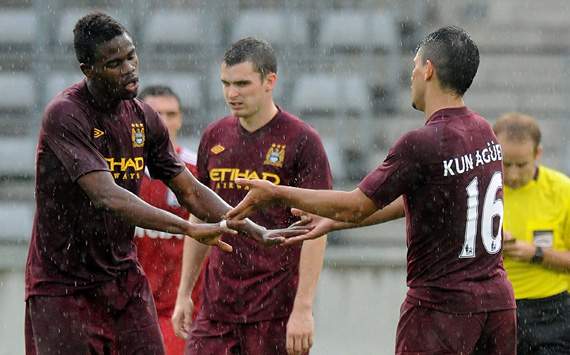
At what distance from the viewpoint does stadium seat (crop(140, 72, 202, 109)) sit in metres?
11.7

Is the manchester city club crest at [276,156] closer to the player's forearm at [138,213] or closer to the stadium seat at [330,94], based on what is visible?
the player's forearm at [138,213]

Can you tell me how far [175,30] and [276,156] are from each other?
19.4 ft

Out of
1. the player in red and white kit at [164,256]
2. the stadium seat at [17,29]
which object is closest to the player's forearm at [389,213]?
the player in red and white kit at [164,256]

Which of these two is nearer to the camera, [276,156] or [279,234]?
[279,234]

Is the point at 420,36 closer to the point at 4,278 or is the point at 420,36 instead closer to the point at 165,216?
the point at 4,278

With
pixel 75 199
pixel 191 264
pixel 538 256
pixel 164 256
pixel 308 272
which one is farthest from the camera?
pixel 164 256

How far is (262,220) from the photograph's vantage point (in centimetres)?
633

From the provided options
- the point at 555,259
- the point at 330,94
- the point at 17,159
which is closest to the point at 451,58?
the point at 555,259

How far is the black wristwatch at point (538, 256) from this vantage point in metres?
6.64

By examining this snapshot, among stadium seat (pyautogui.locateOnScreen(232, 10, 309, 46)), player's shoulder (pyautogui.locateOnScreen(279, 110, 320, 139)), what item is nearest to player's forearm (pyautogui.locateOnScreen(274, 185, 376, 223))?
player's shoulder (pyautogui.locateOnScreen(279, 110, 320, 139))

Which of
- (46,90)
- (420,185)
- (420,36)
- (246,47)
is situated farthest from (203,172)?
(420,36)

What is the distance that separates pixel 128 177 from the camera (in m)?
5.37

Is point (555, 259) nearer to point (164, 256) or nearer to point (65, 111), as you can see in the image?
point (164, 256)

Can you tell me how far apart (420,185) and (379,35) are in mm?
7347
